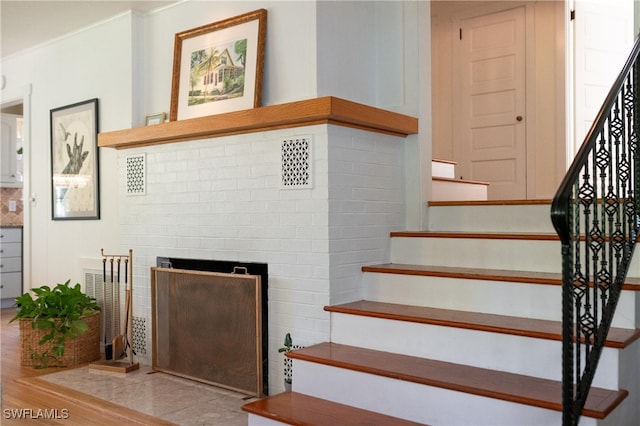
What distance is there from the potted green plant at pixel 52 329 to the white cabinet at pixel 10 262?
2615mm

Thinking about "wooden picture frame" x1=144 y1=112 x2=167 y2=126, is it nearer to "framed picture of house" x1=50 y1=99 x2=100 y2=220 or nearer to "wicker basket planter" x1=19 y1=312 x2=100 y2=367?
"framed picture of house" x1=50 y1=99 x2=100 y2=220

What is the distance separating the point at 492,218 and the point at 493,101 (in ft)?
7.58

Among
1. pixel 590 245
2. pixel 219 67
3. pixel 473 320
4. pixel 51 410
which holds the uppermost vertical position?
pixel 219 67

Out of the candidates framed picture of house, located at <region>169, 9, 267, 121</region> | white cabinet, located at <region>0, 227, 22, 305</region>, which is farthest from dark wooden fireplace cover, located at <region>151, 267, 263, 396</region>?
white cabinet, located at <region>0, 227, 22, 305</region>

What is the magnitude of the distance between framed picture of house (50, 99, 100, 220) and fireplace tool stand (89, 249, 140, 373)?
0.59 metres

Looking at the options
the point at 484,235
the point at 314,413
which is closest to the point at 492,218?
the point at 484,235

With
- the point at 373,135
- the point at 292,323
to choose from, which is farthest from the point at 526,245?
the point at 292,323

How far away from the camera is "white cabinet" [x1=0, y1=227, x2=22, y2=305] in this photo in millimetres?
6477

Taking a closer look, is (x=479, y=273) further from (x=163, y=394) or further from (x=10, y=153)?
(x=10, y=153)

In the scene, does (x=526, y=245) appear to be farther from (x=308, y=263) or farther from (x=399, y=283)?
(x=308, y=263)

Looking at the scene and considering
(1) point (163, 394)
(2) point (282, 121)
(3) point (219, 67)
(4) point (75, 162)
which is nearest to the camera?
(2) point (282, 121)

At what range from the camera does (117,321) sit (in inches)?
182

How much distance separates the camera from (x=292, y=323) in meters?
3.37

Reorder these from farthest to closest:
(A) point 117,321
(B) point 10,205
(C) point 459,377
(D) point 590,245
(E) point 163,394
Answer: (B) point 10,205
(A) point 117,321
(E) point 163,394
(C) point 459,377
(D) point 590,245
